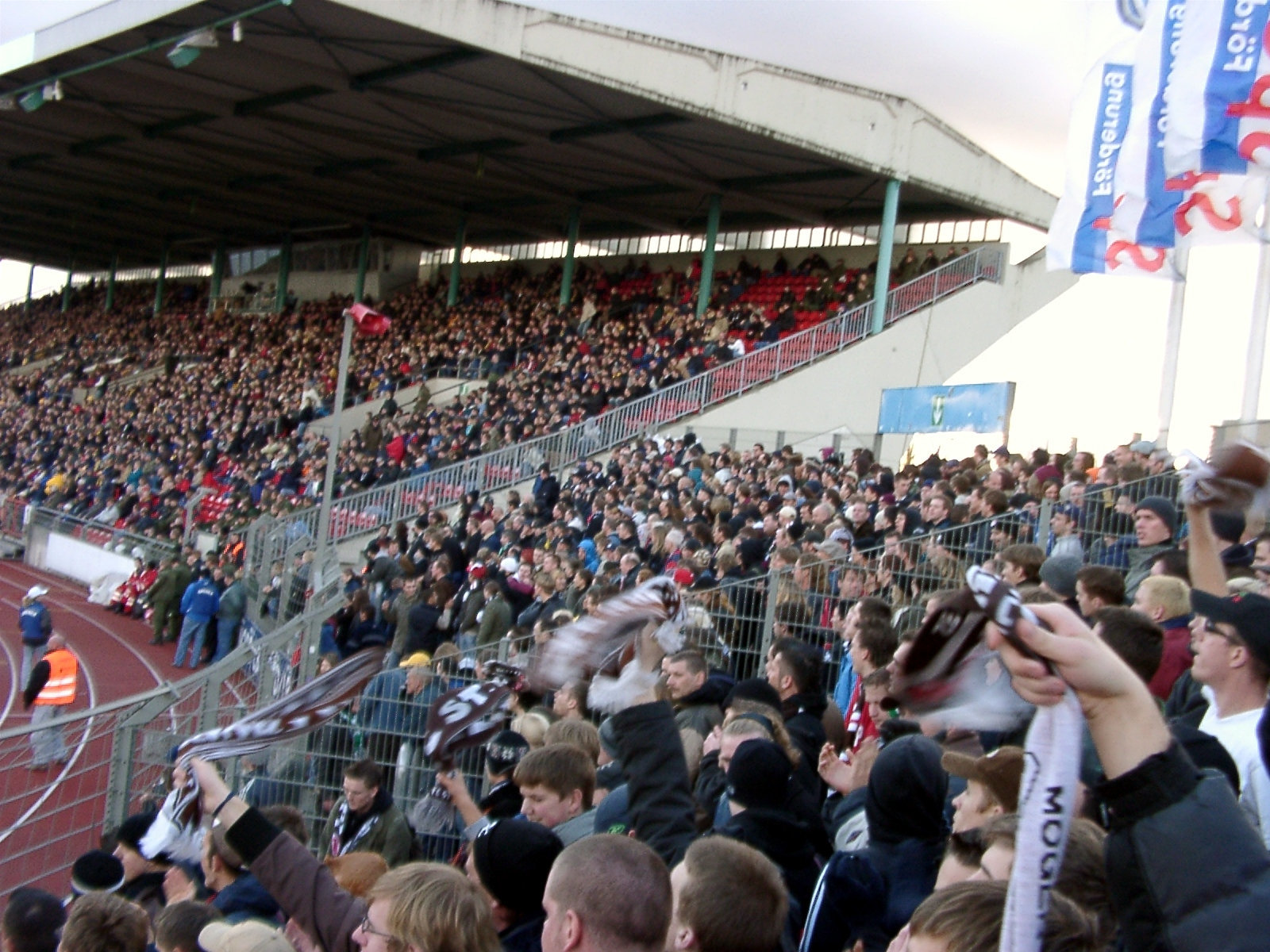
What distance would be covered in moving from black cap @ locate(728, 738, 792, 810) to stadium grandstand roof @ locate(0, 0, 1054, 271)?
714 inches

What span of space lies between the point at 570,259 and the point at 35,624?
57.5ft

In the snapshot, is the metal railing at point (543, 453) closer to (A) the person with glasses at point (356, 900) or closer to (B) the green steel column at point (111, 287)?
(A) the person with glasses at point (356, 900)

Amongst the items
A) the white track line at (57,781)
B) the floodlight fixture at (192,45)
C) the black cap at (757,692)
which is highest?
the floodlight fixture at (192,45)

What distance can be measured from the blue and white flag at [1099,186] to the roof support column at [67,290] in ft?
155

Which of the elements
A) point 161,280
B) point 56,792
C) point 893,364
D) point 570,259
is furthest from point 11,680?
point 161,280

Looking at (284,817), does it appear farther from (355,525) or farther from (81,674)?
(355,525)

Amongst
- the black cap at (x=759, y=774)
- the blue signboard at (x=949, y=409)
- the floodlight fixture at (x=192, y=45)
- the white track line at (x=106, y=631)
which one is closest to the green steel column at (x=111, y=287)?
the white track line at (x=106, y=631)

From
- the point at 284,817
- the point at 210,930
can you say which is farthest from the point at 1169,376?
the point at 210,930

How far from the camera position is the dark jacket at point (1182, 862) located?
1711mm

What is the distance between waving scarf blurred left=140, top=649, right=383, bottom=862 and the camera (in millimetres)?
3843

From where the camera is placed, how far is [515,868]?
3.20 metres

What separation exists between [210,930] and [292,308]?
38.6m

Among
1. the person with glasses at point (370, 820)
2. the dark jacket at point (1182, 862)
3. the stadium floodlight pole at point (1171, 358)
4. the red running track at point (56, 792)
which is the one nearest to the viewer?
the dark jacket at point (1182, 862)

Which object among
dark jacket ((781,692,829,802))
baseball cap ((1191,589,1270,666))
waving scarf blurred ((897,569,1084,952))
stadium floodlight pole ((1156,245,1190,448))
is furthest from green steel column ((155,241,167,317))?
waving scarf blurred ((897,569,1084,952))
